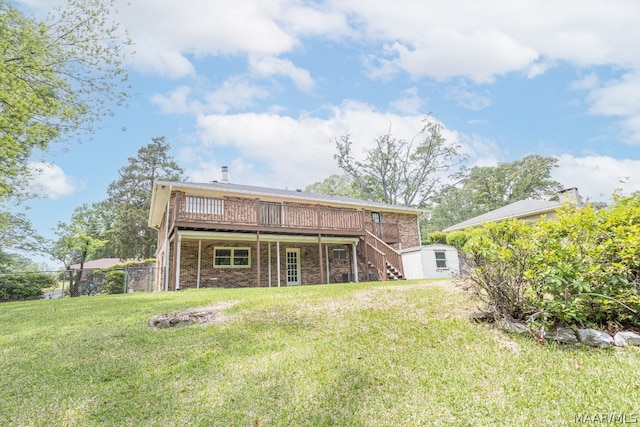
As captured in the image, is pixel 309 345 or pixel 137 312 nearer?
pixel 309 345

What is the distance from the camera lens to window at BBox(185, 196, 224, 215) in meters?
11.9

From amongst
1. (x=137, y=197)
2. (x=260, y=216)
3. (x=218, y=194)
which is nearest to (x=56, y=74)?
(x=218, y=194)

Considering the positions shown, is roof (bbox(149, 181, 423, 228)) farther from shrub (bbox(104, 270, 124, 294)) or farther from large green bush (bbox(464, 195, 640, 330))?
large green bush (bbox(464, 195, 640, 330))

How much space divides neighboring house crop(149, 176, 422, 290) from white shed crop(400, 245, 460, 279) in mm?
1231

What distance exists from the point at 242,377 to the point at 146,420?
0.91 metres

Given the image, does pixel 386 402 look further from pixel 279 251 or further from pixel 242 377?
pixel 279 251

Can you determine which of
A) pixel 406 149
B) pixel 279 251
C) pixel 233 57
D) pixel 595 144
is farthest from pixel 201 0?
pixel 595 144

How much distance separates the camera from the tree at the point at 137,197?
1057 inches

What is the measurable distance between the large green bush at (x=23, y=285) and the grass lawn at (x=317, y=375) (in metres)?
12.8

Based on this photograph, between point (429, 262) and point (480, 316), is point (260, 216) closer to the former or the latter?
point (429, 262)

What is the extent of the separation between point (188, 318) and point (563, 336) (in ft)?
17.3

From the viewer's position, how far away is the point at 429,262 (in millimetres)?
13875

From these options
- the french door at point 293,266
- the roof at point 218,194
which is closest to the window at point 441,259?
the roof at point 218,194

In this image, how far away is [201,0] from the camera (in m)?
9.74
